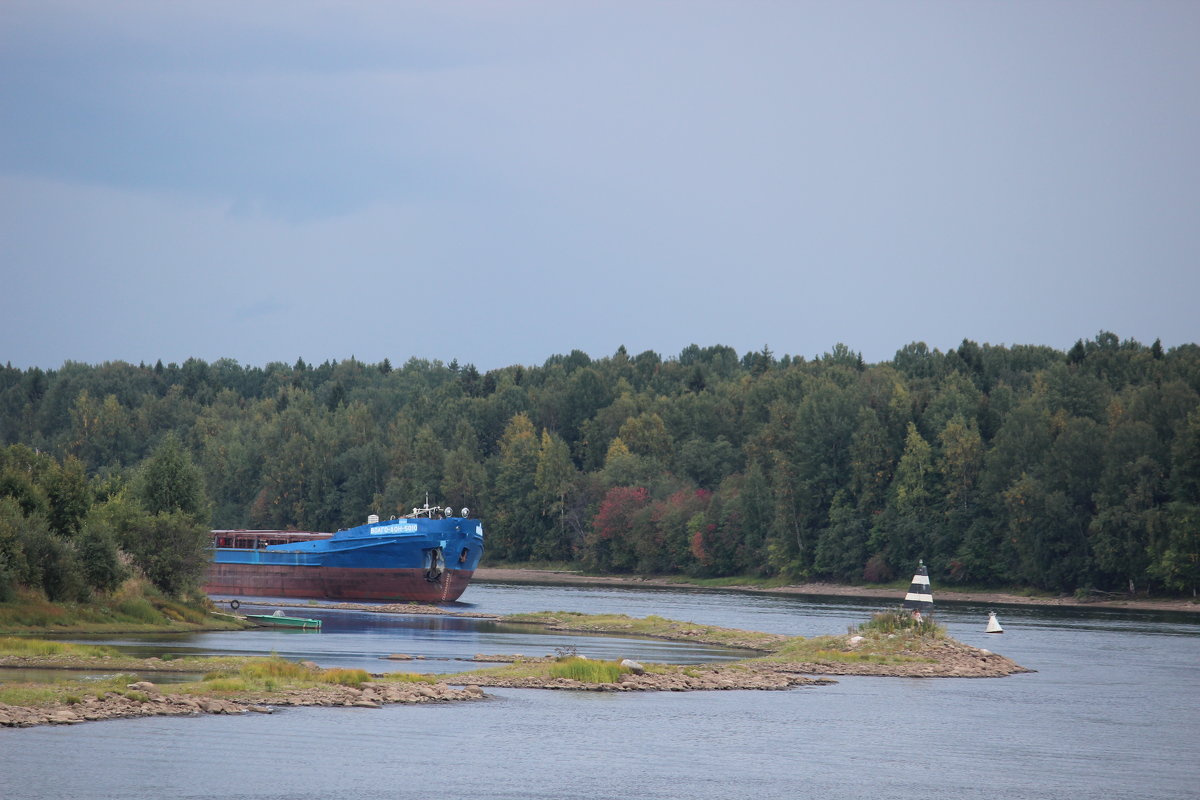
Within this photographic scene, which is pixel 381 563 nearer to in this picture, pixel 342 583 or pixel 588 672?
pixel 342 583

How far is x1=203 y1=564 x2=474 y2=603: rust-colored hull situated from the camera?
8738 cm

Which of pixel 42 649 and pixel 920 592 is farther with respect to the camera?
pixel 920 592

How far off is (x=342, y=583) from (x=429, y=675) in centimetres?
5050

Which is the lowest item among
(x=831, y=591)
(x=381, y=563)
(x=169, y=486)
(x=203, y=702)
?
(x=831, y=591)

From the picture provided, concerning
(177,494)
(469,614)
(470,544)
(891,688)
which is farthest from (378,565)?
(891,688)

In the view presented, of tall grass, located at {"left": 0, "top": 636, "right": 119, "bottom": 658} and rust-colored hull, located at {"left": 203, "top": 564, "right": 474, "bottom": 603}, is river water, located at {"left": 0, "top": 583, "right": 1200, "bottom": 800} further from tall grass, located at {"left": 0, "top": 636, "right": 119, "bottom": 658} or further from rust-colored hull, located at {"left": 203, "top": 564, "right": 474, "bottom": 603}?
rust-colored hull, located at {"left": 203, "top": 564, "right": 474, "bottom": 603}

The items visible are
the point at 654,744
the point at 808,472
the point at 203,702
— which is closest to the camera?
the point at 654,744

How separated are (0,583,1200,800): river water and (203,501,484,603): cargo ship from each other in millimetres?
33866

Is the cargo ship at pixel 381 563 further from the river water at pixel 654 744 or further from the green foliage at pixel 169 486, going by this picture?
the river water at pixel 654 744

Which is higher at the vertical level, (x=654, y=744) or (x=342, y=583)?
(x=342, y=583)

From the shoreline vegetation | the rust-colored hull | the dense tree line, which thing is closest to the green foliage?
the dense tree line

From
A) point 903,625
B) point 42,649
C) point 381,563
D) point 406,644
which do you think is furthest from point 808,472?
point 42,649

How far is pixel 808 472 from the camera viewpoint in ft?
453

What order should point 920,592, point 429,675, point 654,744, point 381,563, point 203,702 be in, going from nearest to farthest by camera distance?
point 654,744 → point 203,702 → point 429,675 → point 920,592 → point 381,563
